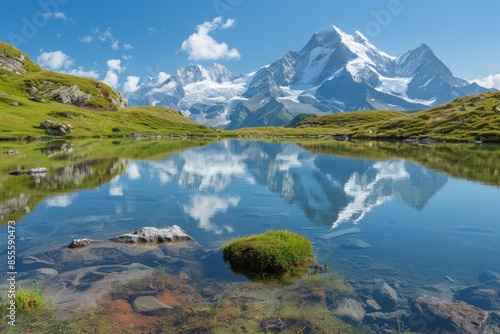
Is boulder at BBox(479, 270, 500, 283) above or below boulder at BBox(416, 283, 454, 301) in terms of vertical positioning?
above

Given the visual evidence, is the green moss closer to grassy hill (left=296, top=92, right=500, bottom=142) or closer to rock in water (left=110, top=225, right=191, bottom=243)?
rock in water (left=110, top=225, right=191, bottom=243)

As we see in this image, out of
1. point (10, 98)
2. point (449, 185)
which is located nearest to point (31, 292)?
point (449, 185)

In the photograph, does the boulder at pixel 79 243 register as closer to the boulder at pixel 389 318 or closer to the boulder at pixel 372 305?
the boulder at pixel 372 305

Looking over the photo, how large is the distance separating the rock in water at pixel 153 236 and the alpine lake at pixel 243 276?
820 millimetres

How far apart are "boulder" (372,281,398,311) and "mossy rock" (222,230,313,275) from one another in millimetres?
3490

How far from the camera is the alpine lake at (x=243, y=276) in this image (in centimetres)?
1281

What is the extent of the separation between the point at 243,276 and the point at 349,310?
16.8ft

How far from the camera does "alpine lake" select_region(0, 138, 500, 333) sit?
42.0ft

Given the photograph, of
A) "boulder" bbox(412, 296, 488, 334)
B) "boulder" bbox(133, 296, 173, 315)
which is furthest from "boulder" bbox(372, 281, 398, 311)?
"boulder" bbox(133, 296, 173, 315)

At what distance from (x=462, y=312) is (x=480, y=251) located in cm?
845

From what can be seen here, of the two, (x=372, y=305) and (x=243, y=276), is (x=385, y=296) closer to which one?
(x=372, y=305)

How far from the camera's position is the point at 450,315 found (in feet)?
42.6

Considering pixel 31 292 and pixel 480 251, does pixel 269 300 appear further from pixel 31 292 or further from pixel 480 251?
pixel 480 251

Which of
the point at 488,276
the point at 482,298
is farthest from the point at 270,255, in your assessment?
the point at 488,276
